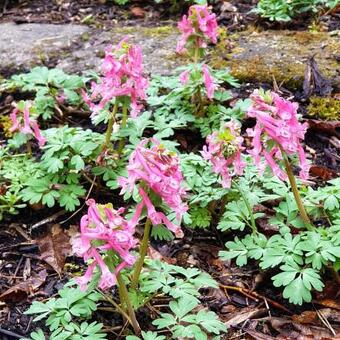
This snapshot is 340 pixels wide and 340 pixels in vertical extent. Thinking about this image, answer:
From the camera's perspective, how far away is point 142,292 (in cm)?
280

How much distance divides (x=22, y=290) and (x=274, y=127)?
1.58 m

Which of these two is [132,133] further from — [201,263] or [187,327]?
[187,327]

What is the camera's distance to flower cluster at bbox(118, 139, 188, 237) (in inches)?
95.4

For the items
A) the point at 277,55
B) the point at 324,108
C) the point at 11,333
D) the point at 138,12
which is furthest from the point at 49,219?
the point at 138,12

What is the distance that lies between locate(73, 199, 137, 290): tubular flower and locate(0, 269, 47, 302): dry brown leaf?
2.83ft

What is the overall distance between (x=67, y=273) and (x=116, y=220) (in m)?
1.03

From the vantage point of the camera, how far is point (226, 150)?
3.04 meters

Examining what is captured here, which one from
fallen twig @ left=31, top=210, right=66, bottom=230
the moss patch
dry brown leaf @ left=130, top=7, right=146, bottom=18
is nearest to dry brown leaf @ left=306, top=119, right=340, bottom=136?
the moss patch

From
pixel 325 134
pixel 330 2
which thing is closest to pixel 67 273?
pixel 325 134

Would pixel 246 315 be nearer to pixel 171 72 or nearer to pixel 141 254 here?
pixel 141 254

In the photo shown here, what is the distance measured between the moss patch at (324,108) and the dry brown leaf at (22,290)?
2.38 m

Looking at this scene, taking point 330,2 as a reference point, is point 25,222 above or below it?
below

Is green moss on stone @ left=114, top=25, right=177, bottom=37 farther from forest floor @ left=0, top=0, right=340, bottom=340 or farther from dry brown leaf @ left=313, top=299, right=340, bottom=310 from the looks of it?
dry brown leaf @ left=313, top=299, right=340, bottom=310

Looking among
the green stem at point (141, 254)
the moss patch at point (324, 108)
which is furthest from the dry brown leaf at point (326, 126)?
the green stem at point (141, 254)
